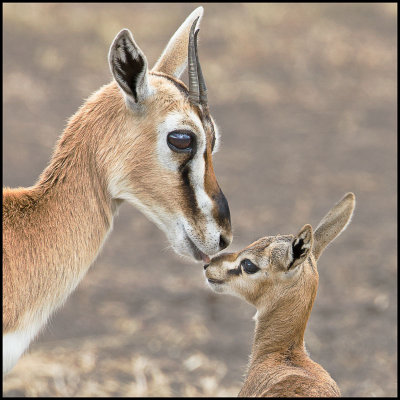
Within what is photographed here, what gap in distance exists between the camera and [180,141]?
4.43 m

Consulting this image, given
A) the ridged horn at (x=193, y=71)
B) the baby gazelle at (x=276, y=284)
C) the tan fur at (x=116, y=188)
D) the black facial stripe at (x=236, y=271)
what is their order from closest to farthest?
the ridged horn at (x=193, y=71), the tan fur at (x=116, y=188), the baby gazelle at (x=276, y=284), the black facial stripe at (x=236, y=271)

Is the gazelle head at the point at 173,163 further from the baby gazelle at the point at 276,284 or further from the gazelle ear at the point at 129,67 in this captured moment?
the baby gazelle at the point at 276,284

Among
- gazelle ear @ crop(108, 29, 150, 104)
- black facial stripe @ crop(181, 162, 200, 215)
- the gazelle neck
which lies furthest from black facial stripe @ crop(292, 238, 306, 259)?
gazelle ear @ crop(108, 29, 150, 104)

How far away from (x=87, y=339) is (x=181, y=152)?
14.4 feet

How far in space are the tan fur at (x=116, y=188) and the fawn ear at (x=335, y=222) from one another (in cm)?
88

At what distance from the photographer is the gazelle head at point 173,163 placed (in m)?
4.44

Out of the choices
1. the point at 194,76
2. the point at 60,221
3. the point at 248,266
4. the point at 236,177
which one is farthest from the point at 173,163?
the point at 236,177

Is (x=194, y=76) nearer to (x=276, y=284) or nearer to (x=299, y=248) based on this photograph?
(x=299, y=248)

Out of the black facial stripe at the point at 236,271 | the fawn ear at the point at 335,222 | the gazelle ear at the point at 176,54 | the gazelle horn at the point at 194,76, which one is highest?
the gazelle ear at the point at 176,54

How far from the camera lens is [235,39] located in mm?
16578

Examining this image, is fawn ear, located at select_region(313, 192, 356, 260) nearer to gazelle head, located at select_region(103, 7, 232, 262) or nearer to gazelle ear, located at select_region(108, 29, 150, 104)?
gazelle head, located at select_region(103, 7, 232, 262)

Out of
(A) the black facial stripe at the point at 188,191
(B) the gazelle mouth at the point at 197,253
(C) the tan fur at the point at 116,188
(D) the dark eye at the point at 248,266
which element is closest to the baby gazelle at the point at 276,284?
(D) the dark eye at the point at 248,266

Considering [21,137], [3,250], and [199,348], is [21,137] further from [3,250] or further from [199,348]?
[3,250]

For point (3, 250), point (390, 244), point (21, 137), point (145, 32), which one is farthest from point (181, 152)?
point (145, 32)
